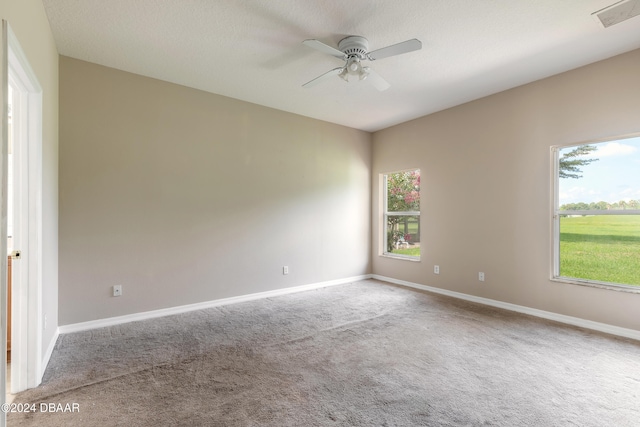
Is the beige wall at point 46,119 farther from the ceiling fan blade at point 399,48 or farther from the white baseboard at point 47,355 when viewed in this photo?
the ceiling fan blade at point 399,48

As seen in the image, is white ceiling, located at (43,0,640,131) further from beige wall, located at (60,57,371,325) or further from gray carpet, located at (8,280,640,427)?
gray carpet, located at (8,280,640,427)

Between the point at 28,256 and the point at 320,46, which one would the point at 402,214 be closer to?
the point at 320,46

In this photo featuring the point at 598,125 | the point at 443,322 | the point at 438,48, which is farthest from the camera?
the point at 443,322

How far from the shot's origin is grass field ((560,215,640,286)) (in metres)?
2.97

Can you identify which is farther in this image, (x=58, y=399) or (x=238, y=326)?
(x=238, y=326)

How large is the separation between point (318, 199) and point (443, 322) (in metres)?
2.61

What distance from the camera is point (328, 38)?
2719 millimetres

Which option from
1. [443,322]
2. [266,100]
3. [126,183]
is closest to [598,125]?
[443,322]

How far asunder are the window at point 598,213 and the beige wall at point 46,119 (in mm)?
4778

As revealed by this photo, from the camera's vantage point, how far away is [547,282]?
343cm

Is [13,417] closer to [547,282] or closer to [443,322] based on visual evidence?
[443,322]

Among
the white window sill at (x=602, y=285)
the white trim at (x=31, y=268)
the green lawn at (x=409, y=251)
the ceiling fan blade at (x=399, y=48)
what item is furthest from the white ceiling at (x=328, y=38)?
the green lawn at (x=409, y=251)

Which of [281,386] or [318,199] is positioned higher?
[318,199]

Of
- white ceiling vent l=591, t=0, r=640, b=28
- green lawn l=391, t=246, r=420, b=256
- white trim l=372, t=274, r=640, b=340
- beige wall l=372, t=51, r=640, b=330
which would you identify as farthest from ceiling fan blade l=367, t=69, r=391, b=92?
white trim l=372, t=274, r=640, b=340
